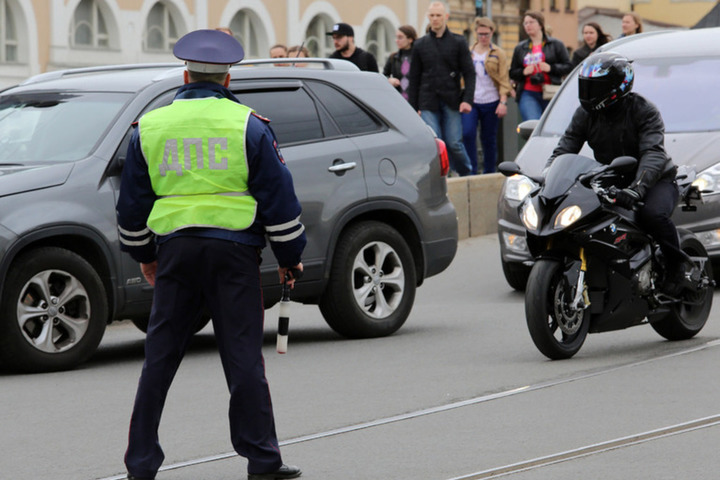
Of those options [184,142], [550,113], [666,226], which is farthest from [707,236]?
[184,142]

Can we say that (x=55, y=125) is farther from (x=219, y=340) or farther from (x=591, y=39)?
(x=591, y=39)

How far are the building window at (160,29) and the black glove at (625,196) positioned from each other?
3154 centimetres

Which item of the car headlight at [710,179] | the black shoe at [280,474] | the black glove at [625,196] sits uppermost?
the black glove at [625,196]

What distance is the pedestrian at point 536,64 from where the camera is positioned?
18.4 metres

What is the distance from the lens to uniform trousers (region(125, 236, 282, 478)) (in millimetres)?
5898

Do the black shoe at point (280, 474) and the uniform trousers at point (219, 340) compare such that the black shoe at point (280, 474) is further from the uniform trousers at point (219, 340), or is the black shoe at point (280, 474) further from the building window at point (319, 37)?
the building window at point (319, 37)

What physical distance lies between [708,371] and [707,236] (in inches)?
146

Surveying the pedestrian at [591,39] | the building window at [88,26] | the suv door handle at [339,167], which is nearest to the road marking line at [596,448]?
the suv door handle at [339,167]

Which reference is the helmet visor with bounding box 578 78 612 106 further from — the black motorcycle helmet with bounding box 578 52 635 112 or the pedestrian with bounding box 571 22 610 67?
the pedestrian with bounding box 571 22 610 67

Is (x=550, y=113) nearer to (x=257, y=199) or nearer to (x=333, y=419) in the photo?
(x=333, y=419)

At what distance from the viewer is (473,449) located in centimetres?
662

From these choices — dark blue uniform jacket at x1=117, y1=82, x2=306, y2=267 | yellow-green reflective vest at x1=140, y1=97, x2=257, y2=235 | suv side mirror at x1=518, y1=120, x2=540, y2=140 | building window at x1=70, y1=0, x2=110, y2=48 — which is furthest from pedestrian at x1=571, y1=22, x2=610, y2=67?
building window at x1=70, y1=0, x2=110, y2=48

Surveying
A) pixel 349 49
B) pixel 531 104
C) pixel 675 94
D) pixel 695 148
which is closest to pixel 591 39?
pixel 531 104

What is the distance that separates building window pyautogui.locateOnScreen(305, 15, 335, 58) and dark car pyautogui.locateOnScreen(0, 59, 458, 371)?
34138 mm
